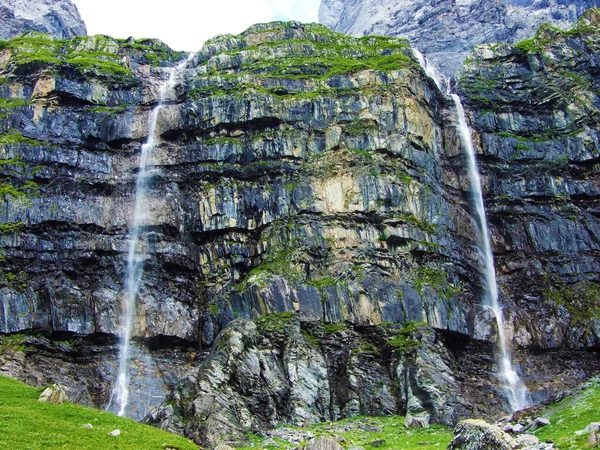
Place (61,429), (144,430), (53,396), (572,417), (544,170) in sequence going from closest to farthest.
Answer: (61,429)
(144,430)
(572,417)
(53,396)
(544,170)

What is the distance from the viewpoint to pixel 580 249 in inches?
2901

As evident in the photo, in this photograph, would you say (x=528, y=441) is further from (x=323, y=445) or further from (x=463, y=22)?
(x=463, y=22)

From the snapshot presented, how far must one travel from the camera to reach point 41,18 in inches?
6275

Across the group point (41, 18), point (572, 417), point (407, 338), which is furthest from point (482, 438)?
point (41, 18)

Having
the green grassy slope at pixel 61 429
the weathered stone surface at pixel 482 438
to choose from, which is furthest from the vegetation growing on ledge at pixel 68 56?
the weathered stone surface at pixel 482 438

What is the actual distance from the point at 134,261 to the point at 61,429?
35413 millimetres

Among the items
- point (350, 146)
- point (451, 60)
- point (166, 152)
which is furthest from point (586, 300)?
point (451, 60)

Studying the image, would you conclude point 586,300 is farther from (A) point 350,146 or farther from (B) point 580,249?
(A) point 350,146

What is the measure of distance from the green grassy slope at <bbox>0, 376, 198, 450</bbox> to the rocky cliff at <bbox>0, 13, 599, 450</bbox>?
8.99 metres

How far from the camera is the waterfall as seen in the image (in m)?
60.2

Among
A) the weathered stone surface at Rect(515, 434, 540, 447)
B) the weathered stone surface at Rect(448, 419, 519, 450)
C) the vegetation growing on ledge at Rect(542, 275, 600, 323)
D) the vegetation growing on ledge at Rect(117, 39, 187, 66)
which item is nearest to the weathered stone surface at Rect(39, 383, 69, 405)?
the weathered stone surface at Rect(448, 419, 519, 450)

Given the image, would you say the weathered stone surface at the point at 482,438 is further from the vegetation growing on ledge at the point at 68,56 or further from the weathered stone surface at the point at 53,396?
the vegetation growing on ledge at the point at 68,56

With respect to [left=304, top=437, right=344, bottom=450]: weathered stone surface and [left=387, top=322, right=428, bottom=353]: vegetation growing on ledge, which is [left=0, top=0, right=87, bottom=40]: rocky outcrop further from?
[left=304, top=437, right=344, bottom=450]: weathered stone surface

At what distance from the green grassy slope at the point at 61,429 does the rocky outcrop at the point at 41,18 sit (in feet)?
420
